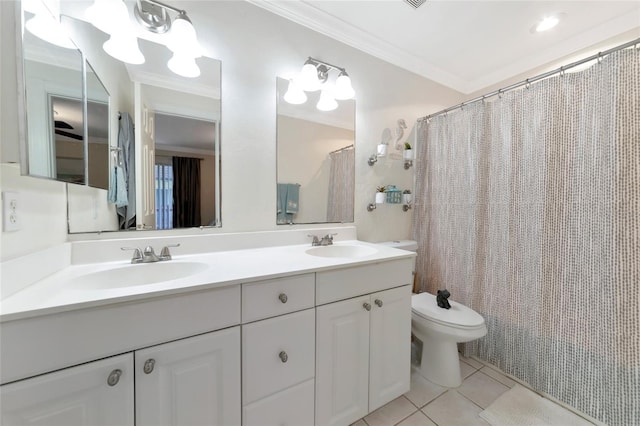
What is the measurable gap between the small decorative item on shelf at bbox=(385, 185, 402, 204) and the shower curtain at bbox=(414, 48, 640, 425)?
365mm

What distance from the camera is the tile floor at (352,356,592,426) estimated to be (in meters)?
1.23

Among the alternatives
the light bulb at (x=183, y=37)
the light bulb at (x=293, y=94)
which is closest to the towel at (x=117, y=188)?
the light bulb at (x=183, y=37)

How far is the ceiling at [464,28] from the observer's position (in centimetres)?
148

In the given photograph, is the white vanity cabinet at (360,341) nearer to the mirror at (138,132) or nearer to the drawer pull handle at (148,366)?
the drawer pull handle at (148,366)

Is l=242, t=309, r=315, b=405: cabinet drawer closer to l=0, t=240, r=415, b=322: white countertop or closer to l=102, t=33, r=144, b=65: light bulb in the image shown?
l=0, t=240, r=415, b=322: white countertop

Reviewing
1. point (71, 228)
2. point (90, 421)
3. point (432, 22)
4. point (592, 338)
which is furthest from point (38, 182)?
point (592, 338)

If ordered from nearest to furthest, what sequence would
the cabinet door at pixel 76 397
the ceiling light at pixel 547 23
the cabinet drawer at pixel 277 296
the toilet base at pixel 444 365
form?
the cabinet door at pixel 76 397 < the cabinet drawer at pixel 277 296 < the toilet base at pixel 444 365 < the ceiling light at pixel 547 23

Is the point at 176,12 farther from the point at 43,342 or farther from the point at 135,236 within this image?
the point at 43,342

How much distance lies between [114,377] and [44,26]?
123 centimetres

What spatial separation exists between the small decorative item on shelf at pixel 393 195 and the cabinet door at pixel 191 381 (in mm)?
1469

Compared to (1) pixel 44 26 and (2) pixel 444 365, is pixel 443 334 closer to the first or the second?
(2) pixel 444 365

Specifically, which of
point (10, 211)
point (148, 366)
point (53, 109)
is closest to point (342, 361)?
point (148, 366)

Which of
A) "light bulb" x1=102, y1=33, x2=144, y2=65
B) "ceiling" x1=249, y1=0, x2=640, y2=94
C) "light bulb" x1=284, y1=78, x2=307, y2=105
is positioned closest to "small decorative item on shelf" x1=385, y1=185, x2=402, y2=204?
"light bulb" x1=284, y1=78, x2=307, y2=105

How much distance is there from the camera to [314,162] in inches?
64.4
